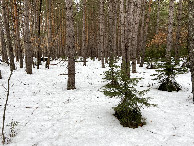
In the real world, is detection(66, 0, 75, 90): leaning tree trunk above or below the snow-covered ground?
above

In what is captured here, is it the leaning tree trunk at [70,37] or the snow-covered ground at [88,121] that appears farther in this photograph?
the leaning tree trunk at [70,37]

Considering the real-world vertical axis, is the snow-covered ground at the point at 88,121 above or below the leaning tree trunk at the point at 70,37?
below

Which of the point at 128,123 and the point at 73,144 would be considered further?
the point at 128,123

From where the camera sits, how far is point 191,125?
4.04 meters

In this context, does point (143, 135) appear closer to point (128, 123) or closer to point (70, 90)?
point (128, 123)

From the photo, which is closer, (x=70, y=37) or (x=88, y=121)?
(x=88, y=121)

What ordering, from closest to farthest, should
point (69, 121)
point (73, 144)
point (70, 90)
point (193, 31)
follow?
point (73, 144) → point (69, 121) → point (193, 31) → point (70, 90)

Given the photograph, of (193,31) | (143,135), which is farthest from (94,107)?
(193,31)

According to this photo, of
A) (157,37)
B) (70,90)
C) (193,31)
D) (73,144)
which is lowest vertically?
(73,144)

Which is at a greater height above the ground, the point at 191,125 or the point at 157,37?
the point at 157,37


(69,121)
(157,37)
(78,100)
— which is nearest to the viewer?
(69,121)

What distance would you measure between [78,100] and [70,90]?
1.38 metres

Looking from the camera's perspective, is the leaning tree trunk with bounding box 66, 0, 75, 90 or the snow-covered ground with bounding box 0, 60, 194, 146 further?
the leaning tree trunk with bounding box 66, 0, 75, 90

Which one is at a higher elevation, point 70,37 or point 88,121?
point 70,37
